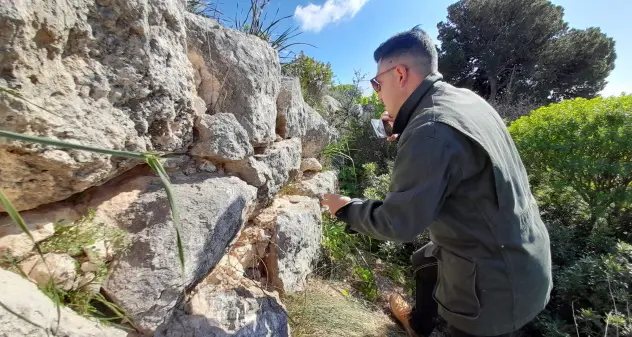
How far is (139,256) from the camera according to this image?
1.55m

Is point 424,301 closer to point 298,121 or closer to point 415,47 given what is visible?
point 415,47

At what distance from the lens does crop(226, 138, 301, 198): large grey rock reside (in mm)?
2277

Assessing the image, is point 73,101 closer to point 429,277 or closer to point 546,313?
point 429,277

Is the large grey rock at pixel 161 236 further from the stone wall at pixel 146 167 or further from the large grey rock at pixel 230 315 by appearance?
the large grey rock at pixel 230 315

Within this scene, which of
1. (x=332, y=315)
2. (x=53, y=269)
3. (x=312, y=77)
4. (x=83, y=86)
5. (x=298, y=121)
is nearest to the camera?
(x=53, y=269)

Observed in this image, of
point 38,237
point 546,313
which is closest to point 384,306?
point 546,313

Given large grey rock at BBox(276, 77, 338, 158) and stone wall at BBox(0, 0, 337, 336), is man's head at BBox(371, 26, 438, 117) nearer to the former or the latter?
stone wall at BBox(0, 0, 337, 336)

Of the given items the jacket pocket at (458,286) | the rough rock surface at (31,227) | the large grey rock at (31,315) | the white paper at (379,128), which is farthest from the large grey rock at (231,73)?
the jacket pocket at (458,286)

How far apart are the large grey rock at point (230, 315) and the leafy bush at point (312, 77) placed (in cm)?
338

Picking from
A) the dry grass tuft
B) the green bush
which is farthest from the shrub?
the dry grass tuft

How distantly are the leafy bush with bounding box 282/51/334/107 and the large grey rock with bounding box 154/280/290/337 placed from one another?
133 inches

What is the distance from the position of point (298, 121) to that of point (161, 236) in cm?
199

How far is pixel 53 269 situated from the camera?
127cm

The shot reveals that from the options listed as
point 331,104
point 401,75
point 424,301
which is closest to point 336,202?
point 401,75
